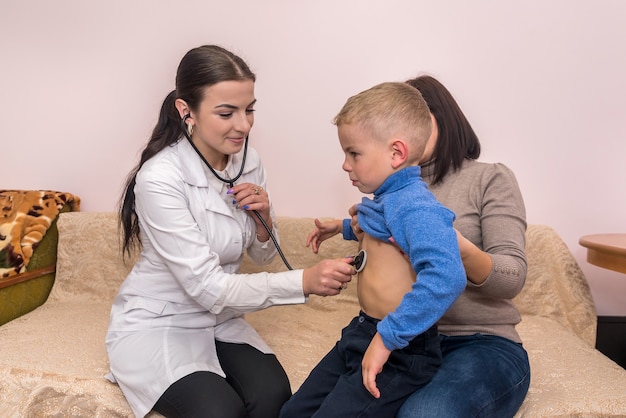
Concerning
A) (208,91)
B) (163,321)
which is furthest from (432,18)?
(163,321)

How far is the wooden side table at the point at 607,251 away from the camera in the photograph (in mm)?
1768

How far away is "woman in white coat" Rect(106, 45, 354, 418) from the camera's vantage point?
1438mm

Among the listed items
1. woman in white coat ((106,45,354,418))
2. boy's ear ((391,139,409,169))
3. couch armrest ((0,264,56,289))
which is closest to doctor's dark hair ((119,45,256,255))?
woman in white coat ((106,45,354,418))

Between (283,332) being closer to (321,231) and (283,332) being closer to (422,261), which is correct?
(321,231)

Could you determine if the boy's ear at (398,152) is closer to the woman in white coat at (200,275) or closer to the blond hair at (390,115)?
the blond hair at (390,115)

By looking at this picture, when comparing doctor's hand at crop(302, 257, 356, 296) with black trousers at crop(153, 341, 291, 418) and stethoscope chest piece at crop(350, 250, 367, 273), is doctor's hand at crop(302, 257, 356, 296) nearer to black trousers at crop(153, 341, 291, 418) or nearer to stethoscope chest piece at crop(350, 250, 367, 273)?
stethoscope chest piece at crop(350, 250, 367, 273)

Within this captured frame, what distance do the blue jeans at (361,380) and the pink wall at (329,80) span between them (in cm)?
113

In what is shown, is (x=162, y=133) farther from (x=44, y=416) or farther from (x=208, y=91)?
(x=44, y=416)

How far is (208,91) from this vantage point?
1.53 metres

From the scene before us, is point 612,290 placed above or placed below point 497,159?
below

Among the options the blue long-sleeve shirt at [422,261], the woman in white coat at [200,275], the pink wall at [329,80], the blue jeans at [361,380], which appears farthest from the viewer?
the pink wall at [329,80]

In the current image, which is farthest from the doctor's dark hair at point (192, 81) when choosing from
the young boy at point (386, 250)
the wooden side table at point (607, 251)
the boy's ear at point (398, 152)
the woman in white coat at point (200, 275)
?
the wooden side table at point (607, 251)

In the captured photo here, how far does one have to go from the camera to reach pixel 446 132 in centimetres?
152

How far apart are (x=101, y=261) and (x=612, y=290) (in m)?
2.03
